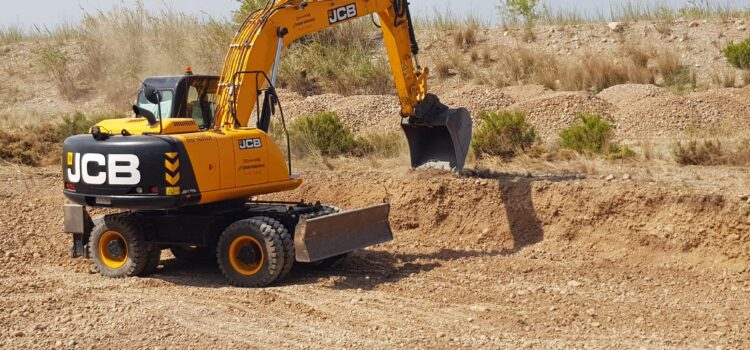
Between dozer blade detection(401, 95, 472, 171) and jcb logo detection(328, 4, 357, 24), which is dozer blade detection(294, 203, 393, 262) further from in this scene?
jcb logo detection(328, 4, 357, 24)

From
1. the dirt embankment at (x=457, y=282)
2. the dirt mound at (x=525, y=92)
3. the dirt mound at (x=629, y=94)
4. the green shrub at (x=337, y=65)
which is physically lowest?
the dirt embankment at (x=457, y=282)

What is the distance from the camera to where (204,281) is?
32.7 ft

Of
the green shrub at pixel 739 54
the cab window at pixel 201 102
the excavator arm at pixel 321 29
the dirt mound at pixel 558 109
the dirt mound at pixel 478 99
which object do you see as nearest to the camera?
the excavator arm at pixel 321 29

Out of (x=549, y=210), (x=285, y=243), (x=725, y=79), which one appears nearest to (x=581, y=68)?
(x=725, y=79)

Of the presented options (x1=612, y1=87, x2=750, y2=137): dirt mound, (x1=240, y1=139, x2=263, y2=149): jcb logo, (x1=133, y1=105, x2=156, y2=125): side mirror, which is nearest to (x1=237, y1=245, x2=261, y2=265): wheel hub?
(x1=240, y1=139, x2=263, y2=149): jcb logo

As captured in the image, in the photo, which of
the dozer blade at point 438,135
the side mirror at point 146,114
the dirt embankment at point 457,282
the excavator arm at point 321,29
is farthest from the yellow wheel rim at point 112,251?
the dozer blade at point 438,135

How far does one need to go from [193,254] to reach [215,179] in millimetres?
1966

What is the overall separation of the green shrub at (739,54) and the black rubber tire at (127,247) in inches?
527

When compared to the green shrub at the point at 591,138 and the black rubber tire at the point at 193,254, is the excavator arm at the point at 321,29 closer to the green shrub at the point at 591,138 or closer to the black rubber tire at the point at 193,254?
the black rubber tire at the point at 193,254

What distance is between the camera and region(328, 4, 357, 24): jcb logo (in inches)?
426

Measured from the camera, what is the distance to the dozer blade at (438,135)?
11.7m

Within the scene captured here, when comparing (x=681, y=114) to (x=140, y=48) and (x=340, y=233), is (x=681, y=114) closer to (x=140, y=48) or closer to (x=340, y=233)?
(x=340, y=233)

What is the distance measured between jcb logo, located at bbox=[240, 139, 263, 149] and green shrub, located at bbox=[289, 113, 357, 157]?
529 centimetres

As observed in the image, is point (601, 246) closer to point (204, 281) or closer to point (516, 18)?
point (204, 281)
